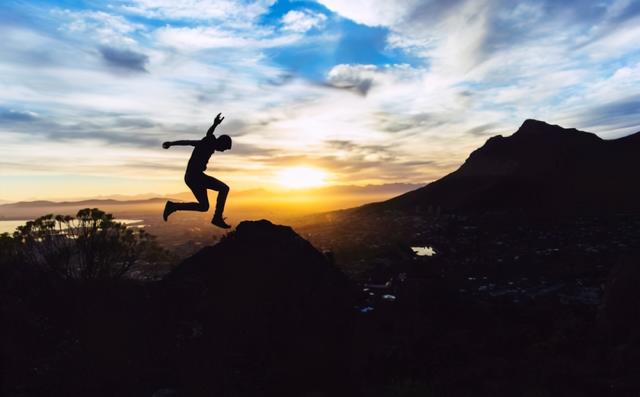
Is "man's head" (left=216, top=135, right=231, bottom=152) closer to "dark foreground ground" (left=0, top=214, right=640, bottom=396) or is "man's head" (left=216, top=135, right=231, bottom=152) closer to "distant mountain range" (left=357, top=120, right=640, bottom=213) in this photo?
"dark foreground ground" (left=0, top=214, right=640, bottom=396)

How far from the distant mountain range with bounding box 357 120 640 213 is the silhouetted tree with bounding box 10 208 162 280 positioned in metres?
87.7

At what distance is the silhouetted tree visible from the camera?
1828 centimetres

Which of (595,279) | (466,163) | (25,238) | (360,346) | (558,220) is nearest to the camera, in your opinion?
(360,346)

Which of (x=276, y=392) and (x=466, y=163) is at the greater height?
(x=466, y=163)

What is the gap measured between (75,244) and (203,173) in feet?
38.2

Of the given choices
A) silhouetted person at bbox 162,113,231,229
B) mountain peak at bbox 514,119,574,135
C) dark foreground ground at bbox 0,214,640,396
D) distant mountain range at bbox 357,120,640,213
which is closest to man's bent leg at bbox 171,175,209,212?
silhouetted person at bbox 162,113,231,229

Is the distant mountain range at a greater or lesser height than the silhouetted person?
greater

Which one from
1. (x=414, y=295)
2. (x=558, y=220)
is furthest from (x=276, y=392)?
(x=558, y=220)

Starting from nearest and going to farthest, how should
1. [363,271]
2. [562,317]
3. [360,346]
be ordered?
[360,346] < [562,317] < [363,271]

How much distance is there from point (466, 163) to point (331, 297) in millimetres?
140740

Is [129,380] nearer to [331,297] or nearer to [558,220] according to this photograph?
[331,297]

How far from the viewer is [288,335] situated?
11289mm

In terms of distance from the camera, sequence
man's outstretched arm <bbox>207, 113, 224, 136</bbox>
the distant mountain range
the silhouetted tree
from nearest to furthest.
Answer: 1. man's outstretched arm <bbox>207, 113, 224, 136</bbox>
2. the silhouetted tree
3. the distant mountain range

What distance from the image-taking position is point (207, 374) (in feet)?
37.6
